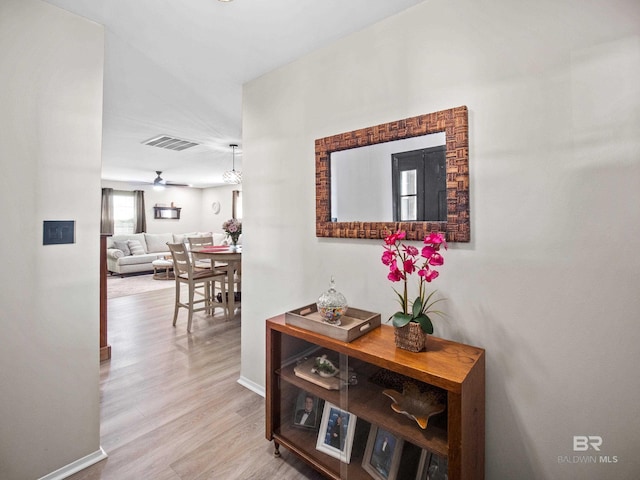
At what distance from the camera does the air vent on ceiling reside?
410 centimetres

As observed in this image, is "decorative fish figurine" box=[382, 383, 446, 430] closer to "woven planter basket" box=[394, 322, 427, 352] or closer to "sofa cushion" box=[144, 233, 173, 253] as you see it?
"woven planter basket" box=[394, 322, 427, 352]

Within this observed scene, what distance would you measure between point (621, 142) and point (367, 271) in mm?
1143

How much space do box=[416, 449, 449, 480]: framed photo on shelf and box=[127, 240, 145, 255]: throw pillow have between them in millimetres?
7911

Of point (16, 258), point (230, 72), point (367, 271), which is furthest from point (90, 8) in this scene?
point (367, 271)

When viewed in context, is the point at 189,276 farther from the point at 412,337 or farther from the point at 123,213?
the point at 123,213

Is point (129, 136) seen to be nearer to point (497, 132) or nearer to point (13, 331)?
point (13, 331)

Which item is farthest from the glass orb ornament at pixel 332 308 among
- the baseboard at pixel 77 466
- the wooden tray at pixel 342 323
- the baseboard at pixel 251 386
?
the baseboard at pixel 77 466

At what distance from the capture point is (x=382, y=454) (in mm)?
1309

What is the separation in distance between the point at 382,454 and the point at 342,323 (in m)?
0.58

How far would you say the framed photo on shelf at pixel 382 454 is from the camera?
4.14 ft

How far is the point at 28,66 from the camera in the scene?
1.42m

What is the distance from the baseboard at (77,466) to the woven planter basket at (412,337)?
1.71 metres

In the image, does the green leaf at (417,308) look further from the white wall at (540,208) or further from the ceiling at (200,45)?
the ceiling at (200,45)

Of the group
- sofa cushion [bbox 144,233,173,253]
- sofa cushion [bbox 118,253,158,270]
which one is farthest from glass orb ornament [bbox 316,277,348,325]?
sofa cushion [bbox 144,233,173,253]
